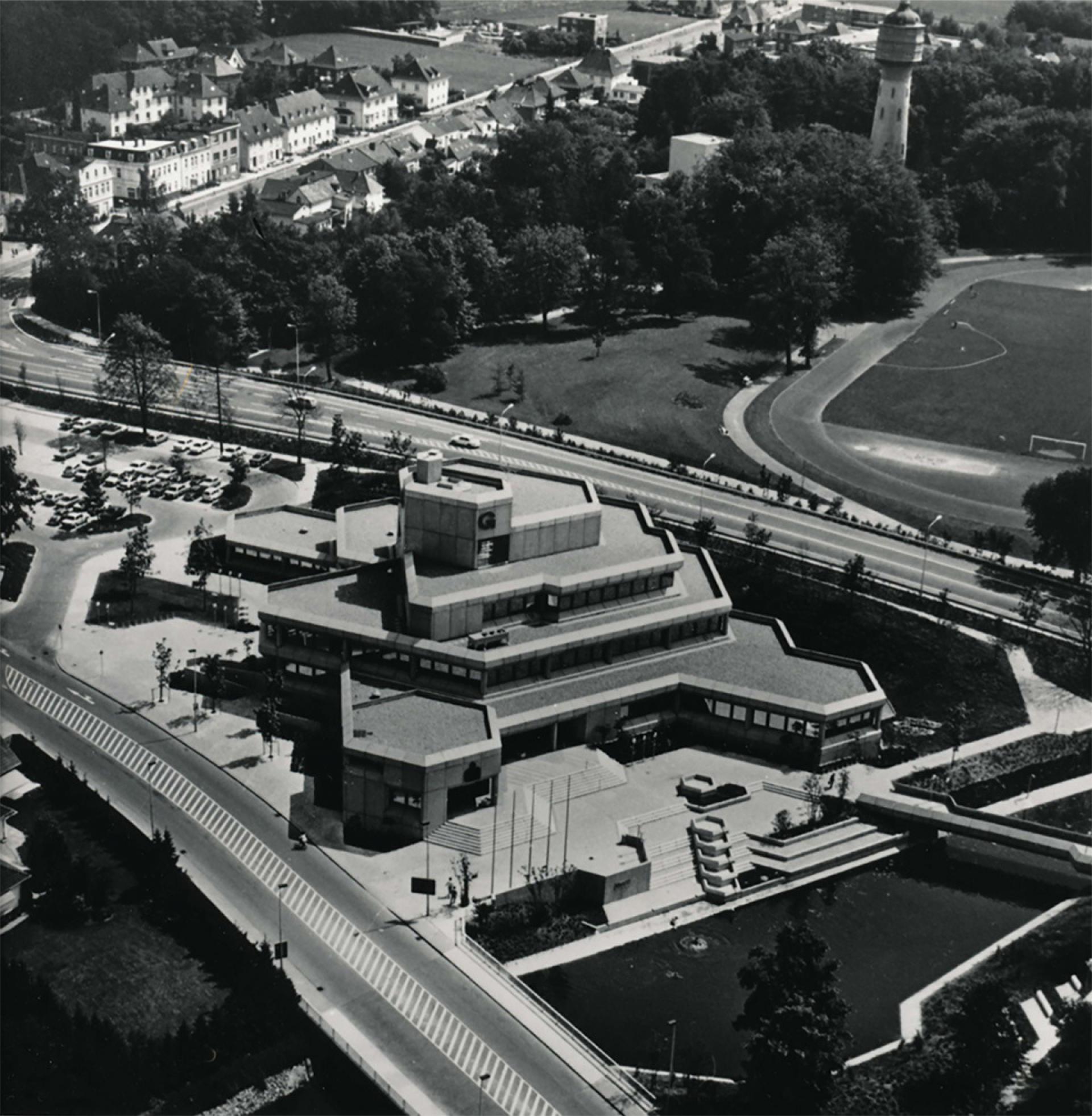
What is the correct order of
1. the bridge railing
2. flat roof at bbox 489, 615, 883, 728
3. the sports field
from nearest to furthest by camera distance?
the bridge railing < flat roof at bbox 489, 615, 883, 728 < the sports field

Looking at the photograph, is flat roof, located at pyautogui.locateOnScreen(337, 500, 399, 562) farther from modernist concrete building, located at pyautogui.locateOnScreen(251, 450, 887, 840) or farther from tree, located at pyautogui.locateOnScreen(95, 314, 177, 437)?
tree, located at pyautogui.locateOnScreen(95, 314, 177, 437)

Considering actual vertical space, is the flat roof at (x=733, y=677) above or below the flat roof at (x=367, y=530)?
below

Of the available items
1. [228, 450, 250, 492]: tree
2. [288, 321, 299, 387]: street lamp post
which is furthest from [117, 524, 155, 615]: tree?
[288, 321, 299, 387]: street lamp post

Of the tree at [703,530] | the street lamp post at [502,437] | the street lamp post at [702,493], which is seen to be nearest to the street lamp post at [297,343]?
the street lamp post at [502,437]

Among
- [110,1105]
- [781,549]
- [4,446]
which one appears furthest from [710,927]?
[4,446]

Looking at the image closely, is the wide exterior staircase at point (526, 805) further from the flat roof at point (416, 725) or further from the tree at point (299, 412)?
the tree at point (299, 412)

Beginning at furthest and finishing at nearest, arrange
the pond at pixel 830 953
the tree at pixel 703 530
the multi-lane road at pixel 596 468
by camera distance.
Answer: the tree at pixel 703 530 < the multi-lane road at pixel 596 468 < the pond at pixel 830 953
